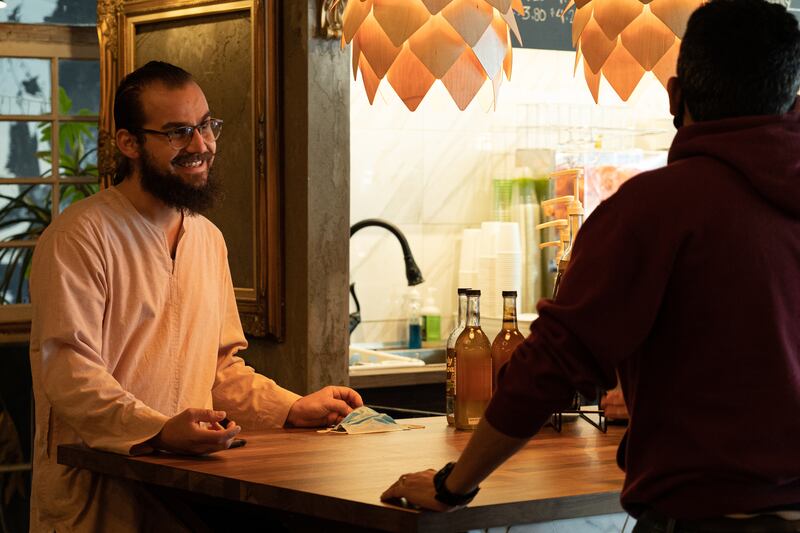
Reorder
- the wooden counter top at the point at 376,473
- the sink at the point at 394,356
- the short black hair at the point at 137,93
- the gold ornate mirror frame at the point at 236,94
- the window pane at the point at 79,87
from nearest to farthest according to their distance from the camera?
the wooden counter top at the point at 376,473, the short black hair at the point at 137,93, the gold ornate mirror frame at the point at 236,94, the window pane at the point at 79,87, the sink at the point at 394,356

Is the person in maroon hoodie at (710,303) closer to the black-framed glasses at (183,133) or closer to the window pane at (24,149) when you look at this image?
the black-framed glasses at (183,133)

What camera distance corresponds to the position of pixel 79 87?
15.7 ft

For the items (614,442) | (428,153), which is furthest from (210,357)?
(428,153)

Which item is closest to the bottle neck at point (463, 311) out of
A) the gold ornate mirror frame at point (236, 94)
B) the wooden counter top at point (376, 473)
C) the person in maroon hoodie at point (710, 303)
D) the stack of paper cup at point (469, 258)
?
the wooden counter top at point (376, 473)

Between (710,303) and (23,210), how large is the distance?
12.1 ft

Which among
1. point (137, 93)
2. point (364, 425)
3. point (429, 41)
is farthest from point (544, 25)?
point (364, 425)

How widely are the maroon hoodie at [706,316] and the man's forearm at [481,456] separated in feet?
0.29

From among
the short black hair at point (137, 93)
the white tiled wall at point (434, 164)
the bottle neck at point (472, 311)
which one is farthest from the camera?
the white tiled wall at point (434, 164)

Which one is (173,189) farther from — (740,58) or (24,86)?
(24,86)

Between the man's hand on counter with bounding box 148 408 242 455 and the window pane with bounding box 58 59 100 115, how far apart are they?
8.80 feet

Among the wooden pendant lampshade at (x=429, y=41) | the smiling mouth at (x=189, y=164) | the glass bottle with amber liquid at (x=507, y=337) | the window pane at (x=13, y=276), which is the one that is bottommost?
the glass bottle with amber liquid at (x=507, y=337)

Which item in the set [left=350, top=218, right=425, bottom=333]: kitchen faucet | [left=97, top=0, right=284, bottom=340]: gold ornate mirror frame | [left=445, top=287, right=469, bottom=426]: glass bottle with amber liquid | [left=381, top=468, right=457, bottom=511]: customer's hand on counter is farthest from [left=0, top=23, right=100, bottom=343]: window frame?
[left=381, top=468, right=457, bottom=511]: customer's hand on counter

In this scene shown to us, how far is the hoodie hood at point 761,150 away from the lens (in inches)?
62.7

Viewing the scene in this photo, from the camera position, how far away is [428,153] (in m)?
5.91
